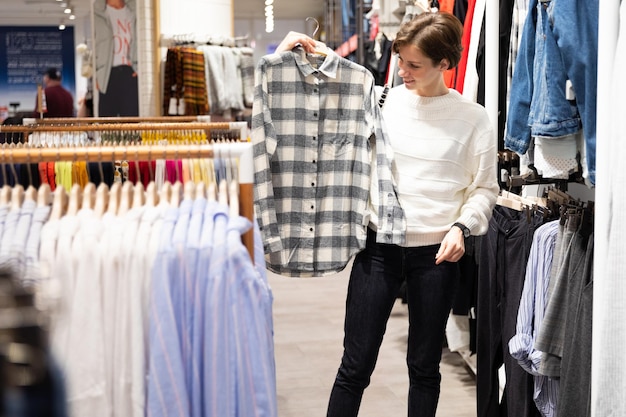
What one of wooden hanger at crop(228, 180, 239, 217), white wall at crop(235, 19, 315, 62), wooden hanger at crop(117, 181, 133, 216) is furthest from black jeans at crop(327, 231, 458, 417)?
white wall at crop(235, 19, 315, 62)

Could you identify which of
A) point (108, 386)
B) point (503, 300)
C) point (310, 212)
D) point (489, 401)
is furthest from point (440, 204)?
point (108, 386)

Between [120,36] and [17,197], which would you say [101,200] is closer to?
[17,197]

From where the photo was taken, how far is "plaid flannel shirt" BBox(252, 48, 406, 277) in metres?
2.44

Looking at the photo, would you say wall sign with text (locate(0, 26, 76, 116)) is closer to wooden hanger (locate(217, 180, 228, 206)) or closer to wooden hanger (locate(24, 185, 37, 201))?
wooden hanger (locate(24, 185, 37, 201))

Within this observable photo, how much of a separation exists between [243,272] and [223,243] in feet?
0.22

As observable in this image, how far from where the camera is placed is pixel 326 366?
14.2 ft

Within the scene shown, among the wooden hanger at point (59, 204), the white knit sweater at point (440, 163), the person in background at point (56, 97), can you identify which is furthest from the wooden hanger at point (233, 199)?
the person in background at point (56, 97)

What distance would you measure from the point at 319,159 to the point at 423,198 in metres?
0.35

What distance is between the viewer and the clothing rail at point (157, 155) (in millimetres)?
1583

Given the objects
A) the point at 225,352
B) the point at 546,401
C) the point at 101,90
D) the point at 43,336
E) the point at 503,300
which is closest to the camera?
the point at 43,336

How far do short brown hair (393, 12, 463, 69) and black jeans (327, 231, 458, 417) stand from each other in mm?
591

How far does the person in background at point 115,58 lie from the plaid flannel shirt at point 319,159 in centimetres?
475

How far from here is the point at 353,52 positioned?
8.91m

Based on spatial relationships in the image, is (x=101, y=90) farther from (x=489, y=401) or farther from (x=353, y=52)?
(x=489, y=401)
